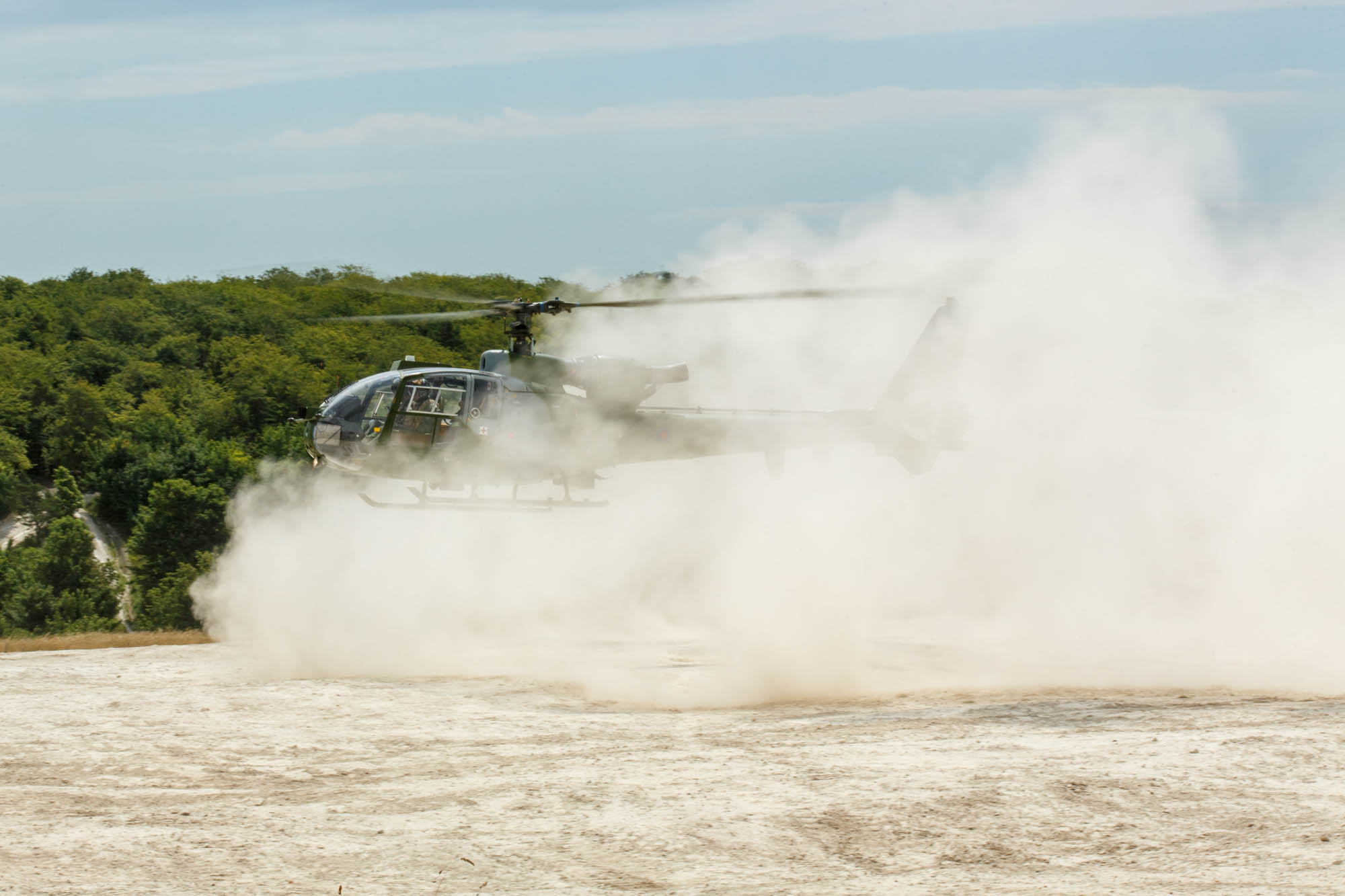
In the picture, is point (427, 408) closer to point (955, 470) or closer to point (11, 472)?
point (955, 470)

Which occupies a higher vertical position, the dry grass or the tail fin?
the tail fin

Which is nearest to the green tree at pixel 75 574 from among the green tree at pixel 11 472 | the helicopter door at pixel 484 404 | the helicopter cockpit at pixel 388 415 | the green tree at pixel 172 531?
the green tree at pixel 172 531

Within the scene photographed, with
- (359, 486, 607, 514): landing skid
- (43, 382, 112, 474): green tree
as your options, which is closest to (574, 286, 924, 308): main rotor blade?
(359, 486, 607, 514): landing skid

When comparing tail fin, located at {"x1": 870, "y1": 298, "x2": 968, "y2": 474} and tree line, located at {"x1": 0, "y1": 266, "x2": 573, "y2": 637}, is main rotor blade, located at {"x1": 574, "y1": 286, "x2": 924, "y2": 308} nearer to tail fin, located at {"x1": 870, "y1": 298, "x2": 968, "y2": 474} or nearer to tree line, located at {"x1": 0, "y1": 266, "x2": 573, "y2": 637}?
tail fin, located at {"x1": 870, "y1": 298, "x2": 968, "y2": 474}

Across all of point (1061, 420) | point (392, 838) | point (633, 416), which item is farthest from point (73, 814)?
point (1061, 420)

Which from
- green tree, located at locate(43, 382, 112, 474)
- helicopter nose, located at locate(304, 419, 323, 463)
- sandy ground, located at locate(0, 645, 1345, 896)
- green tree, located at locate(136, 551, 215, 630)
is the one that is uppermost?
green tree, located at locate(43, 382, 112, 474)

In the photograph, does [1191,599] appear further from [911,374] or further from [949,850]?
[949,850]
